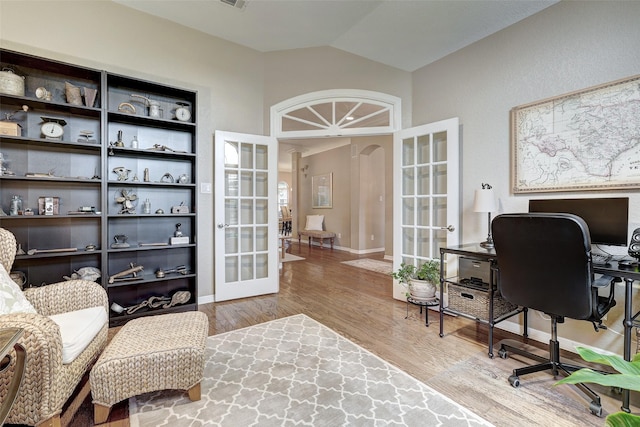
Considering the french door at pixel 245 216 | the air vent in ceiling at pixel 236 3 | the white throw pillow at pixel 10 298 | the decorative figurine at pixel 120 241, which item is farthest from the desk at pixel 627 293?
the decorative figurine at pixel 120 241

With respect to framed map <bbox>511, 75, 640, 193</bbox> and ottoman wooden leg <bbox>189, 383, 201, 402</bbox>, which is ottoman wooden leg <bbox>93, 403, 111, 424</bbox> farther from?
framed map <bbox>511, 75, 640, 193</bbox>

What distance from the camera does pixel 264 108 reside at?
383cm

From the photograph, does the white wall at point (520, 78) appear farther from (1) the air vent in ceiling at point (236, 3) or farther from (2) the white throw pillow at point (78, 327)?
(2) the white throw pillow at point (78, 327)

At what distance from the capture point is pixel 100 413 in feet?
5.03

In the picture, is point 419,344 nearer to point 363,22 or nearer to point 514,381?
point 514,381

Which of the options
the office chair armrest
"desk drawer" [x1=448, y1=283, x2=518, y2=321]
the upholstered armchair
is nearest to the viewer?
the upholstered armchair

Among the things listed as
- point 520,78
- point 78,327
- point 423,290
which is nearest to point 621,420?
point 78,327

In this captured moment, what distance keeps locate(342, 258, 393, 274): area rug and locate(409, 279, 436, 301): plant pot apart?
2098 millimetres

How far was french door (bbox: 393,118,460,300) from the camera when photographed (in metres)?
3.10

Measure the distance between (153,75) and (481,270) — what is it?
12.6 feet

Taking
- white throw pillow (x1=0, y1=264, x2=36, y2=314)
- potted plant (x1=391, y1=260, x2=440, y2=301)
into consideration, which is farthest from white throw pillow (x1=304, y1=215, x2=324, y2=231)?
white throw pillow (x1=0, y1=264, x2=36, y2=314)

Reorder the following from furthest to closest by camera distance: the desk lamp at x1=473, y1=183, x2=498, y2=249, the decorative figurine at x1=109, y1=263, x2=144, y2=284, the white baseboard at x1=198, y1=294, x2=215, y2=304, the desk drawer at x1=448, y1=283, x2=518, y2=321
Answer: the white baseboard at x1=198, y1=294, x2=215, y2=304 < the decorative figurine at x1=109, y1=263, x2=144, y2=284 < the desk lamp at x1=473, y1=183, x2=498, y2=249 < the desk drawer at x1=448, y1=283, x2=518, y2=321

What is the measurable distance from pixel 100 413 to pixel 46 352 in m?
0.46

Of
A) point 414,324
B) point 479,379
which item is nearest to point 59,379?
point 479,379
